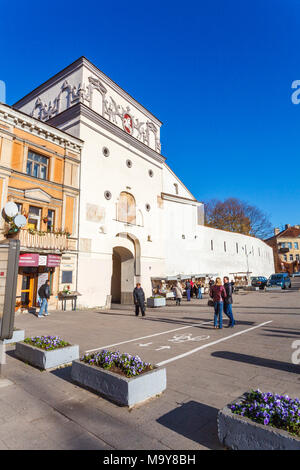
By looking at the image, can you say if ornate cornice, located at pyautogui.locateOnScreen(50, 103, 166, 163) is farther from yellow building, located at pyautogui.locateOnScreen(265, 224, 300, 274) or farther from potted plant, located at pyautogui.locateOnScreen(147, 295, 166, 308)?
yellow building, located at pyautogui.locateOnScreen(265, 224, 300, 274)

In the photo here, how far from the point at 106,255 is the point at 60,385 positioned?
15752 millimetres

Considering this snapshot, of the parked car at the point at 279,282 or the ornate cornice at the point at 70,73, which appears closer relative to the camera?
the ornate cornice at the point at 70,73

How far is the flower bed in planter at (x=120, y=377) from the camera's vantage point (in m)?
4.05

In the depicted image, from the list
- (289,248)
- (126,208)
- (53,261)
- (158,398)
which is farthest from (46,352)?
(289,248)

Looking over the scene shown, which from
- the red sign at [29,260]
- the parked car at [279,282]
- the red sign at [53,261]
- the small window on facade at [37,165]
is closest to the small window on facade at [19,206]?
the small window on facade at [37,165]

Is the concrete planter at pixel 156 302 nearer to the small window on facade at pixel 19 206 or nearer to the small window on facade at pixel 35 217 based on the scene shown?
the small window on facade at pixel 35 217

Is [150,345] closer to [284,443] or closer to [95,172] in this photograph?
[284,443]

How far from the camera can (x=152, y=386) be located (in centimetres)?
432

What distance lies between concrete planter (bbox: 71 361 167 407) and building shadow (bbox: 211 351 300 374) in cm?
251

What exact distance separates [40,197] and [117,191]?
23.3 feet

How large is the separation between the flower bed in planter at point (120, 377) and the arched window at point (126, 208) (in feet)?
58.2

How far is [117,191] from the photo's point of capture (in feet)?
73.2

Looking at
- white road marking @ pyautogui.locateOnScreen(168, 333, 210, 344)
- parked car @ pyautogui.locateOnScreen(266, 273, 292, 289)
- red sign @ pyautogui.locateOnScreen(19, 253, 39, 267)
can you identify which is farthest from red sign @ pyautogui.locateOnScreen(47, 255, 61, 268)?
parked car @ pyautogui.locateOnScreen(266, 273, 292, 289)

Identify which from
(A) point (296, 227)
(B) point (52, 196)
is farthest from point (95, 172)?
(A) point (296, 227)
